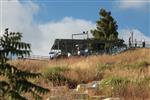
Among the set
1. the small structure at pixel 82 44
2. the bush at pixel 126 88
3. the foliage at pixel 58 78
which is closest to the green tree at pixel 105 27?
the small structure at pixel 82 44

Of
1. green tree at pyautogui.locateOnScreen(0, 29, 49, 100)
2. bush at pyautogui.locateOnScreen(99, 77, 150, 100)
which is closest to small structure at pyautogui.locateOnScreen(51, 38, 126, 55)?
bush at pyautogui.locateOnScreen(99, 77, 150, 100)

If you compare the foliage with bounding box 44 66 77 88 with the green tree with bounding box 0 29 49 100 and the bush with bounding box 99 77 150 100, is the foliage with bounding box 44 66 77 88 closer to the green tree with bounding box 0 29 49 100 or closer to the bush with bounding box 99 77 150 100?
the bush with bounding box 99 77 150 100

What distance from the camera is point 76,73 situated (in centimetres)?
2303

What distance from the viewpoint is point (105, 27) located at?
64.7 m

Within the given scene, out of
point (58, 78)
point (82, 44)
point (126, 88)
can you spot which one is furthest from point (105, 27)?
point (126, 88)

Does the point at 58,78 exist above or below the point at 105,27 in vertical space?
below

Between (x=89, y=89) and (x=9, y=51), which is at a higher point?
(x=9, y=51)

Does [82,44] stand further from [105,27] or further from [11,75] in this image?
[11,75]

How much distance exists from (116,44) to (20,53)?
54.9m

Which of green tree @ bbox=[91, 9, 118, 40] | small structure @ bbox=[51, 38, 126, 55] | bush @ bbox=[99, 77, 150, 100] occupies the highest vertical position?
green tree @ bbox=[91, 9, 118, 40]

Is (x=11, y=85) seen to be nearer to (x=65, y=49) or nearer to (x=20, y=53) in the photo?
(x=20, y=53)

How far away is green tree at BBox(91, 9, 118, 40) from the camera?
2544 inches

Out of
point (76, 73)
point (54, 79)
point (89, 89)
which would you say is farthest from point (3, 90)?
point (76, 73)

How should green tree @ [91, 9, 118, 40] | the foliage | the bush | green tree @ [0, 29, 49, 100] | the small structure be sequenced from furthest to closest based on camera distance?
green tree @ [91, 9, 118, 40], the small structure, the foliage, the bush, green tree @ [0, 29, 49, 100]
